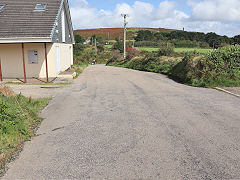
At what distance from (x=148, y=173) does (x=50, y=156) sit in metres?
2.04

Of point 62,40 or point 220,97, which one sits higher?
point 62,40

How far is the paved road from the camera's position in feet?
13.7

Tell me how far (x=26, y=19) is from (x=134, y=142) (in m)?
14.0

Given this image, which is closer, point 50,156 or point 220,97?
point 50,156

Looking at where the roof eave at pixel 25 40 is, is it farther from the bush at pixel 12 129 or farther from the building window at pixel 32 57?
the bush at pixel 12 129

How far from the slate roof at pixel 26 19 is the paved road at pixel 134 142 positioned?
7.69 meters

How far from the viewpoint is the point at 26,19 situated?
16.1 m

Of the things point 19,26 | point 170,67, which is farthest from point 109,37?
point 19,26

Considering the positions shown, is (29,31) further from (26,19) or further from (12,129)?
(12,129)

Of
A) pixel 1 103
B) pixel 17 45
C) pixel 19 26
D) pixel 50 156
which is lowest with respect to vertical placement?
pixel 50 156

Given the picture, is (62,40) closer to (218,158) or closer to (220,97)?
(220,97)

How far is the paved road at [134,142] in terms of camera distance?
417 cm

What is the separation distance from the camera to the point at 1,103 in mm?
6098

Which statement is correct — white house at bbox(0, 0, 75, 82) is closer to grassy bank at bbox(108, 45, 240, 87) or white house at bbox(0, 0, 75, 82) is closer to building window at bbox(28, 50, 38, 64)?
building window at bbox(28, 50, 38, 64)
